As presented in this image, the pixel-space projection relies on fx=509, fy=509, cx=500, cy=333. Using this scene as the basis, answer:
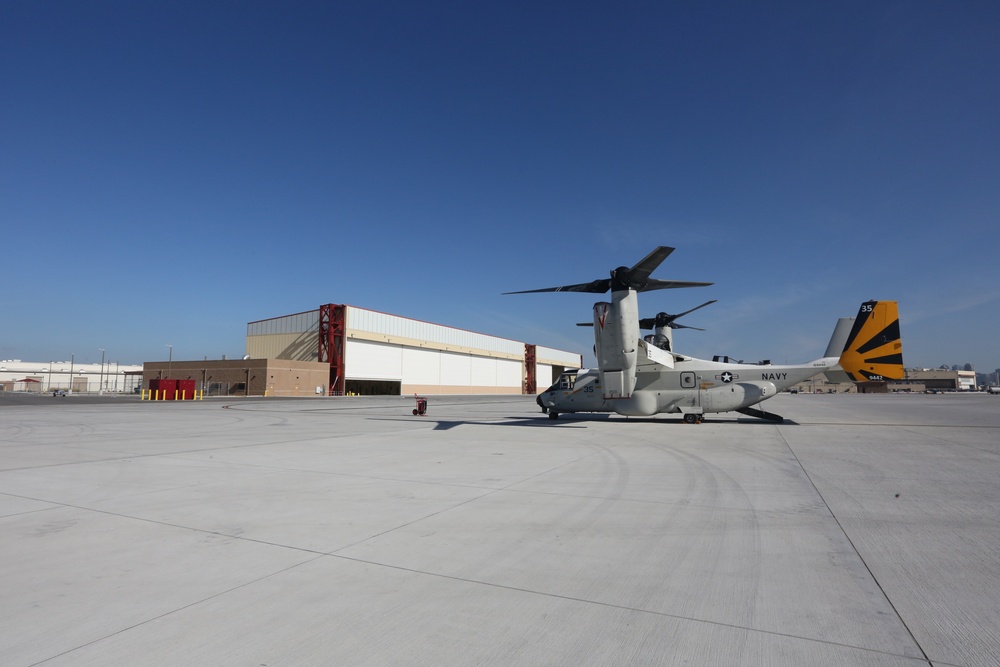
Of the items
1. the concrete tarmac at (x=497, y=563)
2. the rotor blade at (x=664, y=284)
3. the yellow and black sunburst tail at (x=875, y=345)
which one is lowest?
the concrete tarmac at (x=497, y=563)

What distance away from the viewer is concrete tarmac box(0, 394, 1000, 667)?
9.73ft

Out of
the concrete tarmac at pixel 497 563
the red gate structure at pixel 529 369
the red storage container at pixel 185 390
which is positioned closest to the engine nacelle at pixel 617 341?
the concrete tarmac at pixel 497 563

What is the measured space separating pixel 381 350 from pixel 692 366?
1858 inches

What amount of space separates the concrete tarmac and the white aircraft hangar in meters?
48.5

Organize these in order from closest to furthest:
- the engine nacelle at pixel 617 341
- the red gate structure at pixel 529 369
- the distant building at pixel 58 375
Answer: the engine nacelle at pixel 617 341
the red gate structure at pixel 529 369
the distant building at pixel 58 375

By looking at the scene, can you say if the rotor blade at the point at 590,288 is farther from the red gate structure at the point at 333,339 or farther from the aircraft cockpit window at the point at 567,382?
the red gate structure at the point at 333,339

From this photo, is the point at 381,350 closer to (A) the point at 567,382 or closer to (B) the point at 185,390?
(B) the point at 185,390

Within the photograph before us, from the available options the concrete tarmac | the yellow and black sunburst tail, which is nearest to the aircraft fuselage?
the yellow and black sunburst tail

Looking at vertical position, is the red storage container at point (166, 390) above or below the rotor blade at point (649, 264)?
below

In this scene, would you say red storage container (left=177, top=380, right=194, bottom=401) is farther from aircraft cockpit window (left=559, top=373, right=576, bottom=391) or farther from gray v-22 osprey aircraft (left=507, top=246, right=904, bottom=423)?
gray v-22 osprey aircraft (left=507, top=246, right=904, bottom=423)

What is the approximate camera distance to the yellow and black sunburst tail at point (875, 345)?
18062mm

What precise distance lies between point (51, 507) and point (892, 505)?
10.2m

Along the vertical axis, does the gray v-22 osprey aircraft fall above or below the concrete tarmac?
above

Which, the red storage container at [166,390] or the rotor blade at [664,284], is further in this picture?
the red storage container at [166,390]
